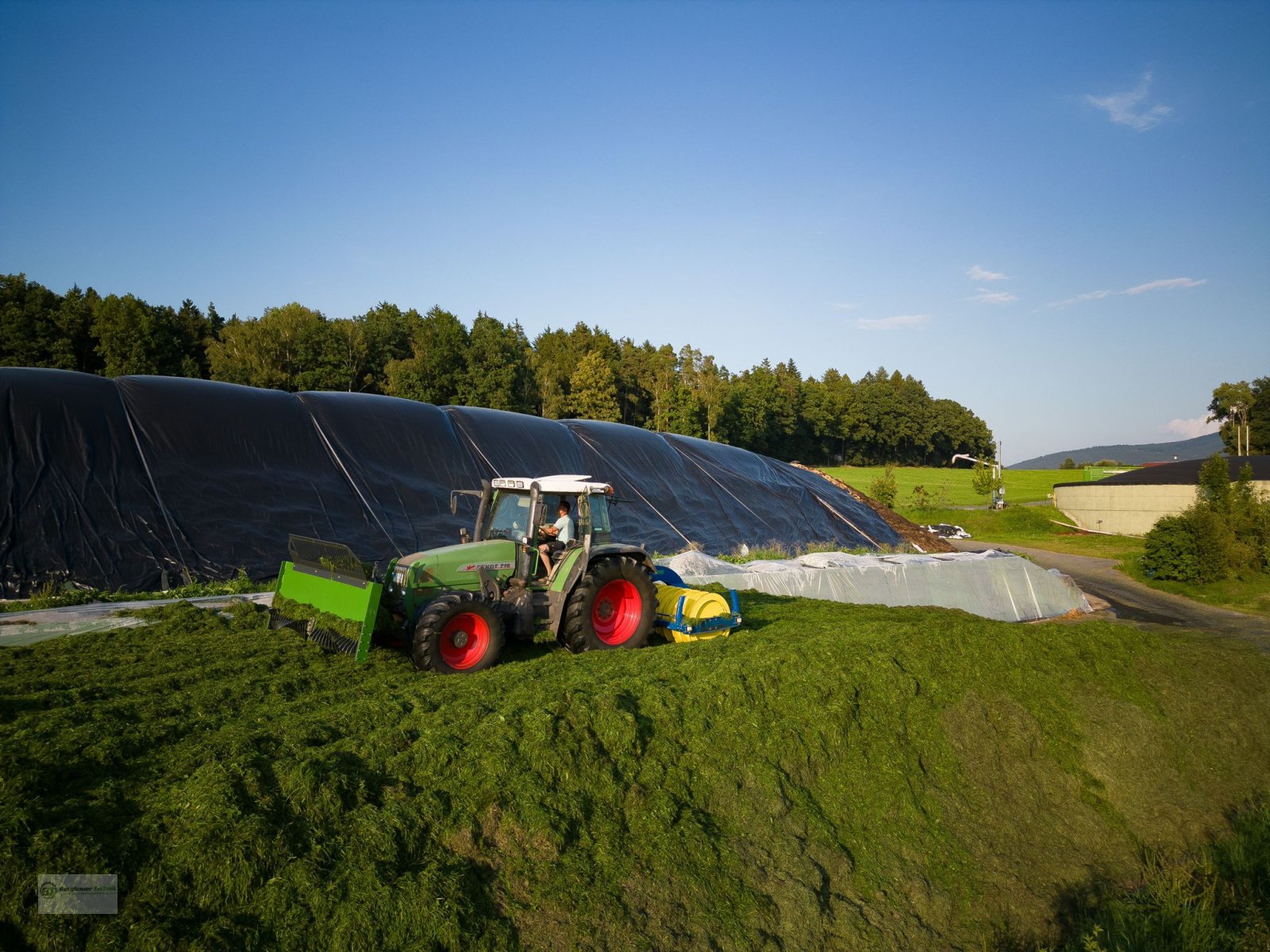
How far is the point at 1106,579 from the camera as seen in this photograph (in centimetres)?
2719

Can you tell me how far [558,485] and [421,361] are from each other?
44.3 m

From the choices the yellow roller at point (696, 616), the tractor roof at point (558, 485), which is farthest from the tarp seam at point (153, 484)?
the yellow roller at point (696, 616)

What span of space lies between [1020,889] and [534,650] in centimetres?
513

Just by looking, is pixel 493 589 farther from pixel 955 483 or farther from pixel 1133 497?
pixel 955 483

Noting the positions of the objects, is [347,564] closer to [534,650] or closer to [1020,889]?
[534,650]

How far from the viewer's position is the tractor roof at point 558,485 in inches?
340

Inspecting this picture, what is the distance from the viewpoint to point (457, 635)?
293 inches

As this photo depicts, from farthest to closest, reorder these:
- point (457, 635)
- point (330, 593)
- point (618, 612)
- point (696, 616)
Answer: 1. point (696, 616)
2. point (618, 612)
3. point (330, 593)
4. point (457, 635)

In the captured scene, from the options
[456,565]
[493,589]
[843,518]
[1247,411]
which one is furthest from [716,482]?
[1247,411]

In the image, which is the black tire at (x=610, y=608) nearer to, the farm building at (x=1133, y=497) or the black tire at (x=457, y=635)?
the black tire at (x=457, y=635)

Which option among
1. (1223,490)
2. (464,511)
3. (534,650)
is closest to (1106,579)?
(1223,490)
